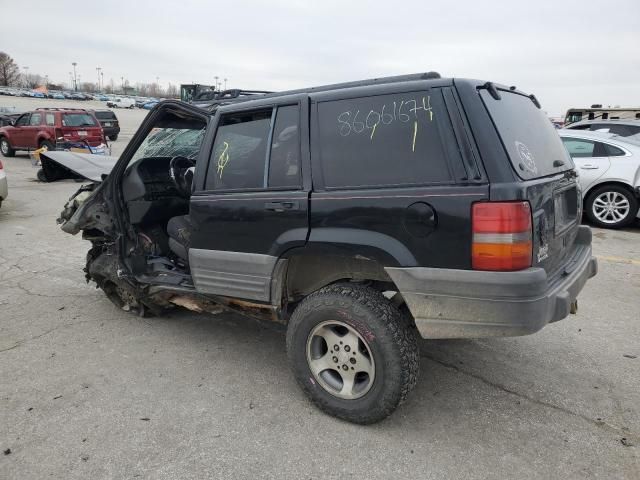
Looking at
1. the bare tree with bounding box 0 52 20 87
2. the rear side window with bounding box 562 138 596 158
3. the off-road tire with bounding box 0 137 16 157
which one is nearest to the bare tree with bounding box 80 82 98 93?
the bare tree with bounding box 0 52 20 87

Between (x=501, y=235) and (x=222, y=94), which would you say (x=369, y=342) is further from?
(x=222, y=94)

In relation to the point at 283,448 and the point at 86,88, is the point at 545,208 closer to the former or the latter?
the point at 283,448

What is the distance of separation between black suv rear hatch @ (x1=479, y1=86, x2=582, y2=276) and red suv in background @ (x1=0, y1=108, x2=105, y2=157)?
1676 centimetres

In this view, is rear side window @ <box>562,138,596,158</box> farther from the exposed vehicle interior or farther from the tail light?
the tail light

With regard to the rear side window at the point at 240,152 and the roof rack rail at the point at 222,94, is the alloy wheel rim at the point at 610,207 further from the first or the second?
the rear side window at the point at 240,152

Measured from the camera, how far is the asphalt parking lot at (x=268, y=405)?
2.46m

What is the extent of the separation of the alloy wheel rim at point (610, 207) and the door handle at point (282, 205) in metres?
7.35

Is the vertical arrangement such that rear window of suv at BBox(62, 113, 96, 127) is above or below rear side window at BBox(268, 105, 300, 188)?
above

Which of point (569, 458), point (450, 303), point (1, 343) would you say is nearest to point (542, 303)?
point (450, 303)

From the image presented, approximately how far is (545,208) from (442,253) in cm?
64

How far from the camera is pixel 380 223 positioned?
2531mm

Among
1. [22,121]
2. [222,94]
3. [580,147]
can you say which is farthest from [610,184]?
[22,121]

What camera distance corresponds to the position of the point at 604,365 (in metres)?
3.46

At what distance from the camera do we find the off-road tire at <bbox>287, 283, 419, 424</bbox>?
2.59 m
